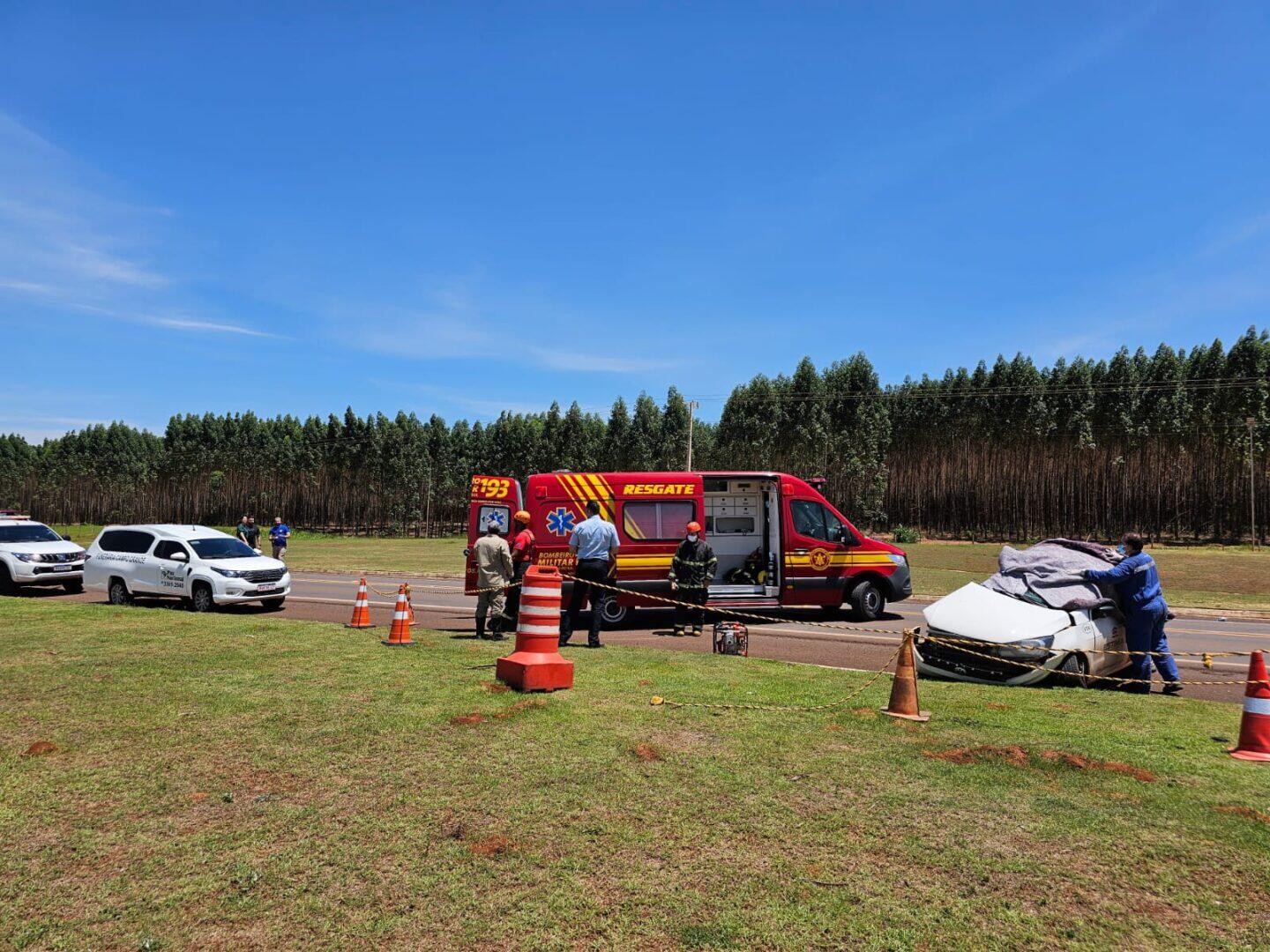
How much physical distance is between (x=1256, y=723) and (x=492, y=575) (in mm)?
8937

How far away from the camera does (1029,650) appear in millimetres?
8844

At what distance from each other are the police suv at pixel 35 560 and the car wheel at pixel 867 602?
18.2 m

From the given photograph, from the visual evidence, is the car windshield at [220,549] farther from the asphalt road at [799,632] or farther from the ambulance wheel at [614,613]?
the ambulance wheel at [614,613]

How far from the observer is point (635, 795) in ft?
16.1

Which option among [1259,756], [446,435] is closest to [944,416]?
[446,435]

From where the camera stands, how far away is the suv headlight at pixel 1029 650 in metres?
8.85

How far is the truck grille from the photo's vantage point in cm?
1571

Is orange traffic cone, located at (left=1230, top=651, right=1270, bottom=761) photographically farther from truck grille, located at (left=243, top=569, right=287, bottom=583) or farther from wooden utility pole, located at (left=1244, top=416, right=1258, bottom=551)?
wooden utility pole, located at (left=1244, top=416, right=1258, bottom=551)

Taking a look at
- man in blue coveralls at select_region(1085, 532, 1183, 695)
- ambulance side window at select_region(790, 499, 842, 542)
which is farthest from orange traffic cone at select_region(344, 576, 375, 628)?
man in blue coveralls at select_region(1085, 532, 1183, 695)

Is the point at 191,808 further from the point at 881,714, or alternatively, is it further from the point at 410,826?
the point at 881,714

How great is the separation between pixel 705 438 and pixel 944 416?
83.1ft

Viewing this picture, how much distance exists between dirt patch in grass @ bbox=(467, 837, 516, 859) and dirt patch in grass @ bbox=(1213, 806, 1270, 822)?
14.1ft

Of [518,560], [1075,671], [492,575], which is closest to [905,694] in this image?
[1075,671]

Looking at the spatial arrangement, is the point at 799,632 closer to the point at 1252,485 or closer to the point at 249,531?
the point at 249,531
